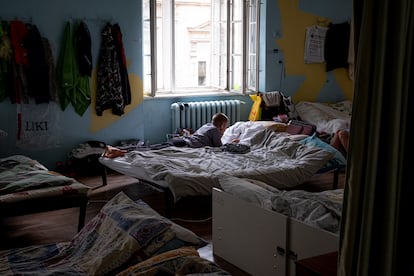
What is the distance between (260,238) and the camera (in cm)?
322

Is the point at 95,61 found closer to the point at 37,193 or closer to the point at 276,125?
the point at 276,125

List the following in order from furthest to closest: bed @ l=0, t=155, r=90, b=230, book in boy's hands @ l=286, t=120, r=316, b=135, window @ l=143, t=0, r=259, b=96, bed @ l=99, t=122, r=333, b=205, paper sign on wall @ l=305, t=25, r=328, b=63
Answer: paper sign on wall @ l=305, t=25, r=328, b=63 < window @ l=143, t=0, r=259, b=96 < book in boy's hands @ l=286, t=120, r=316, b=135 < bed @ l=99, t=122, r=333, b=205 < bed @ l=0, t=155, r=90, b=230

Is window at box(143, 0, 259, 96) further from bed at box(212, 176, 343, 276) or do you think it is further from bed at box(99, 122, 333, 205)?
bed at box(212, 176, 343, 276)

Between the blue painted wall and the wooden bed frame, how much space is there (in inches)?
120

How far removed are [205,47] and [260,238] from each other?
15.1 ft

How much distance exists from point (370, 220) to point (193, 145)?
4.30m

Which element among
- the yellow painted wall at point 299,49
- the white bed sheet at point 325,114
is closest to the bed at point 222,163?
the white bed sheet at point 325,114

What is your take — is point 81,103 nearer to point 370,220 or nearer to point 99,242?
point 99,242

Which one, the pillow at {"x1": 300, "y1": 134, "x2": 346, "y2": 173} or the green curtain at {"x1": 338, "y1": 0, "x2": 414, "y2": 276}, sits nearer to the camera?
the green curtain at {"x1": 338, "y1": 0, "x2": 414, "y2": 276}

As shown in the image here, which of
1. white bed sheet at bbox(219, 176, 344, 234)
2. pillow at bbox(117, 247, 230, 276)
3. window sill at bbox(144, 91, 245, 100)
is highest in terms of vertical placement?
window sill at bbox(144, 91, 245, 100)

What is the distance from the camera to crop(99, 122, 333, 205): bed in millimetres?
4410

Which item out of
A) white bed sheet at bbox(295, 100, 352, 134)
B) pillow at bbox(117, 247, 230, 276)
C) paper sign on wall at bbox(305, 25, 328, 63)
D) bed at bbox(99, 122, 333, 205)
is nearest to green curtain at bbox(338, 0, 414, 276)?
pillow at bbox(117, 247, 230, 276)

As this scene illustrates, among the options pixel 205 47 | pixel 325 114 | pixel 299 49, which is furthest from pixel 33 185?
pixel 299 49

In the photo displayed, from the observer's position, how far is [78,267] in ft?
8.65
